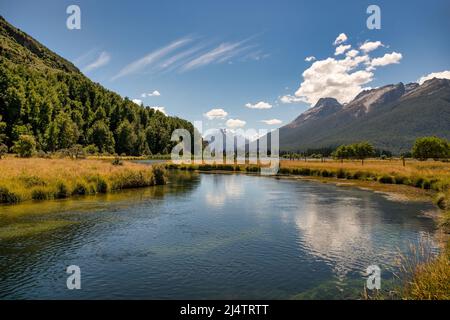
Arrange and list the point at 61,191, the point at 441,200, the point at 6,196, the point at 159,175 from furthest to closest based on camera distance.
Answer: the point at 159,175 < the point at 61,191 < the point at 441,200 < the point at 6,196

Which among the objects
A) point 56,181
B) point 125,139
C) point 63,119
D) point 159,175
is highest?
point 63,119

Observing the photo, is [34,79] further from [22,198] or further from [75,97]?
[22,198]

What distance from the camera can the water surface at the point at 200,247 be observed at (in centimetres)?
1341

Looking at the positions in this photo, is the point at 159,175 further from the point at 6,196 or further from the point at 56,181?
the point at 6,196

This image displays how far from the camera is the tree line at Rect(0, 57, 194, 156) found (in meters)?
111

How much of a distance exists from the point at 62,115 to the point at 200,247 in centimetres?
13078

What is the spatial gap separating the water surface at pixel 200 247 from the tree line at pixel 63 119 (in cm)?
5763

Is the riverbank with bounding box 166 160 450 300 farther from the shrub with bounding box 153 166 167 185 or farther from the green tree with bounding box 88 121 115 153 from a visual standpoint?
the green tree with bounding box 88 121 115 153

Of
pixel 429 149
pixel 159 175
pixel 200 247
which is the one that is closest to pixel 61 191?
pixel 159 175

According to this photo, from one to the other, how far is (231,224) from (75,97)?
17929 cm

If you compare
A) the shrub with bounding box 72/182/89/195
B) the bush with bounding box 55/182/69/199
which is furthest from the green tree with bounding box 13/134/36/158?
the bush with bounding box 55/182/69/199

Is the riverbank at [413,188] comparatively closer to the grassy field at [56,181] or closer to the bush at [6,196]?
the bush at [6,196]

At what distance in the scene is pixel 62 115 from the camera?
434 feet

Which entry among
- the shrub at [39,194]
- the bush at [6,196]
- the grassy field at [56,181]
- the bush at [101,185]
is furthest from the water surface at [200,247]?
the bush at [101,185]
